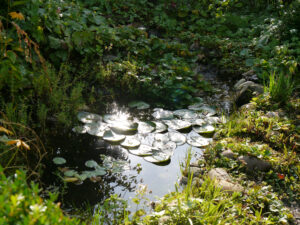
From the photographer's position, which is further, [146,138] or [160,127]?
[160,127]

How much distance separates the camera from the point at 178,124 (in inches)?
148

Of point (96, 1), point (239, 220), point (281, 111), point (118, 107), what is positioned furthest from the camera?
point (96, 1)

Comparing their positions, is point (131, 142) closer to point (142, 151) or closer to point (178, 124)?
point (142, 151)

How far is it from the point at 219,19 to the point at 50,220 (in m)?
6.93

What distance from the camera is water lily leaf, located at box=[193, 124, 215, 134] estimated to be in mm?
3617

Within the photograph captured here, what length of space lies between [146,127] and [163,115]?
16.8 inches

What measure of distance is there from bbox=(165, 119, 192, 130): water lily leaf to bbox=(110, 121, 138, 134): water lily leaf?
453 mm

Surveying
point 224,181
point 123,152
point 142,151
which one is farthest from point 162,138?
point 224,181

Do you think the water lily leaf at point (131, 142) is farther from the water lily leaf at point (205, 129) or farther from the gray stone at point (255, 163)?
the gray stone at point (255, 163)

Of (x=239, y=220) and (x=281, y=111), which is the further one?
(x=281, y=111)

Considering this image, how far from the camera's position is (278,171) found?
2773mm

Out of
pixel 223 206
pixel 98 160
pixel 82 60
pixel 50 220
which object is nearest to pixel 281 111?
pixel 223 206

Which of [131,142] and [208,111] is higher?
[208,111]

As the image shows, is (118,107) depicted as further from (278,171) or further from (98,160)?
(278,171)
